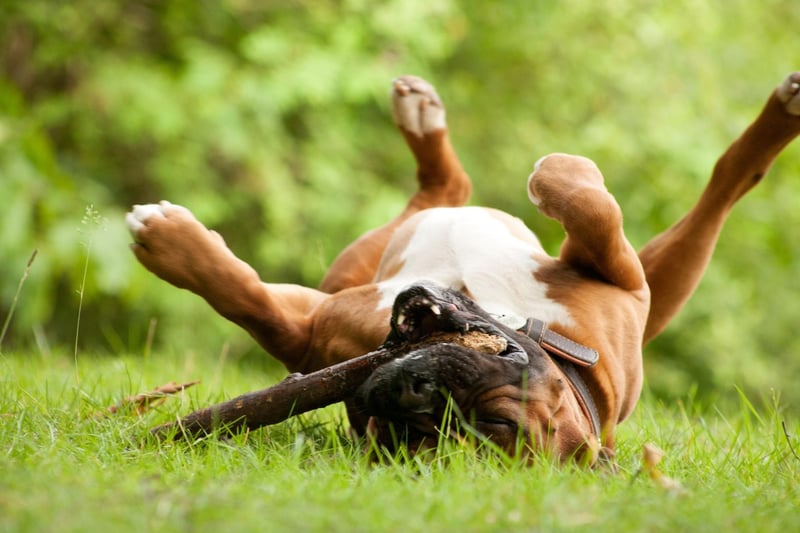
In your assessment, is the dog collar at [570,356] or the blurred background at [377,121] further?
the blurred background at [377,121]

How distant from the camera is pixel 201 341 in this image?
23.3 ft

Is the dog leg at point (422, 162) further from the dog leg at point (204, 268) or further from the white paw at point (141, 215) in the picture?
the white paw at point (141, 215)

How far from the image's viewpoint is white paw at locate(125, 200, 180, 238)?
2.59 metres

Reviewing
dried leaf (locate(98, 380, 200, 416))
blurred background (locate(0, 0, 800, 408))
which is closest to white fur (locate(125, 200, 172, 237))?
dried leaf (locate(98, 380, 200, 416))

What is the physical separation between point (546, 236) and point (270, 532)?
6108mm

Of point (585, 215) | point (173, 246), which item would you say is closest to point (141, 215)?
point (173, 246)

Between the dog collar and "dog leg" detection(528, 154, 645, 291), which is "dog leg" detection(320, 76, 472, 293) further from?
the dog collar

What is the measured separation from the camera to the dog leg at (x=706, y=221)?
3225mm

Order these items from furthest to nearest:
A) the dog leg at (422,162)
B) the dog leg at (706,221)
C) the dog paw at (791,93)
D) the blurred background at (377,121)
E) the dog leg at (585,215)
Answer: the blurred background at (377,121), the dog leg at (422,162), the dog leg at (706,221), the dog paw at (791,93), the dog leg at (585,215)

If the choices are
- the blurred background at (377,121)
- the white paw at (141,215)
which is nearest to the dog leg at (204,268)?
the white paw at (141,215)

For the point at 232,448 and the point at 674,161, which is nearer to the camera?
the point at 232,448

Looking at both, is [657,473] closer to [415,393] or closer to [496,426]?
[496,426]

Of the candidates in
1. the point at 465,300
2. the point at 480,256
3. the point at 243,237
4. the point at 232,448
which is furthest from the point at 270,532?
the point at 243,237

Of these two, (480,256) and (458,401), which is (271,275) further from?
(458,401)
